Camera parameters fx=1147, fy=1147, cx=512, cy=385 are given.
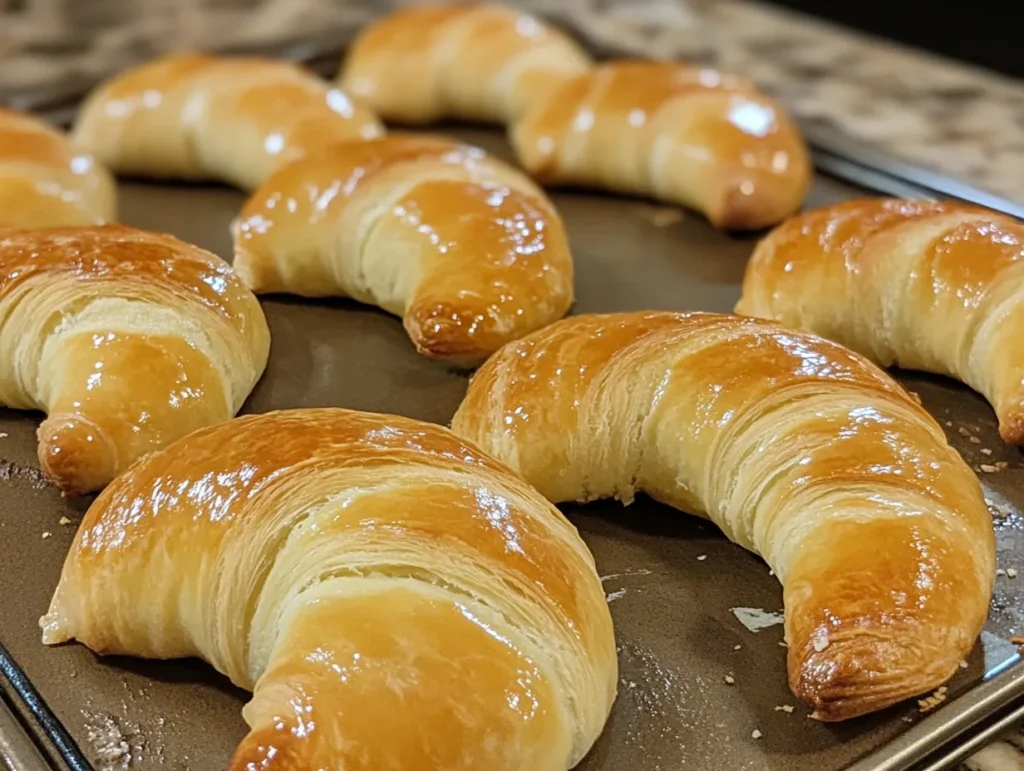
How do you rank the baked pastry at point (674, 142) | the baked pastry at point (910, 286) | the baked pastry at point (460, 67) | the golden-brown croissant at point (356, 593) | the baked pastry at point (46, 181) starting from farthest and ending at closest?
1. the baked pastry at point (460, 67)
2. the baked pastry at point (674, 142)
3. the baked pastry at point (46, 181)
4. the baked pastry at point (910, 286)
5. the golden-brown croissant at point (356, 593)

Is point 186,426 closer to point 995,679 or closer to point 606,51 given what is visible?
point 995,679

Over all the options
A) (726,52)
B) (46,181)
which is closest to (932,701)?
(46,181)

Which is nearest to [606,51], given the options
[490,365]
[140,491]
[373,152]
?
[373,152]

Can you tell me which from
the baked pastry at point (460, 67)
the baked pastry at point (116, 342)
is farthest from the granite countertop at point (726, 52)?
the baked pastry at point (116, 342)

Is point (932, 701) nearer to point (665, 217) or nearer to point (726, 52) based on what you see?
point (665, 217)

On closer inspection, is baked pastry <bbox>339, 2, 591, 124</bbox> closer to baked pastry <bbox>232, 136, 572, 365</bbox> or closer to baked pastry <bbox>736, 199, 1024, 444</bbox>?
baked pastry <bbox>232, 136, 572, 365</bbox>

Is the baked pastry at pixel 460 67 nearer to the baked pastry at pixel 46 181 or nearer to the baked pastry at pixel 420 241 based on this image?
the baked pastry at pixel 420 241
